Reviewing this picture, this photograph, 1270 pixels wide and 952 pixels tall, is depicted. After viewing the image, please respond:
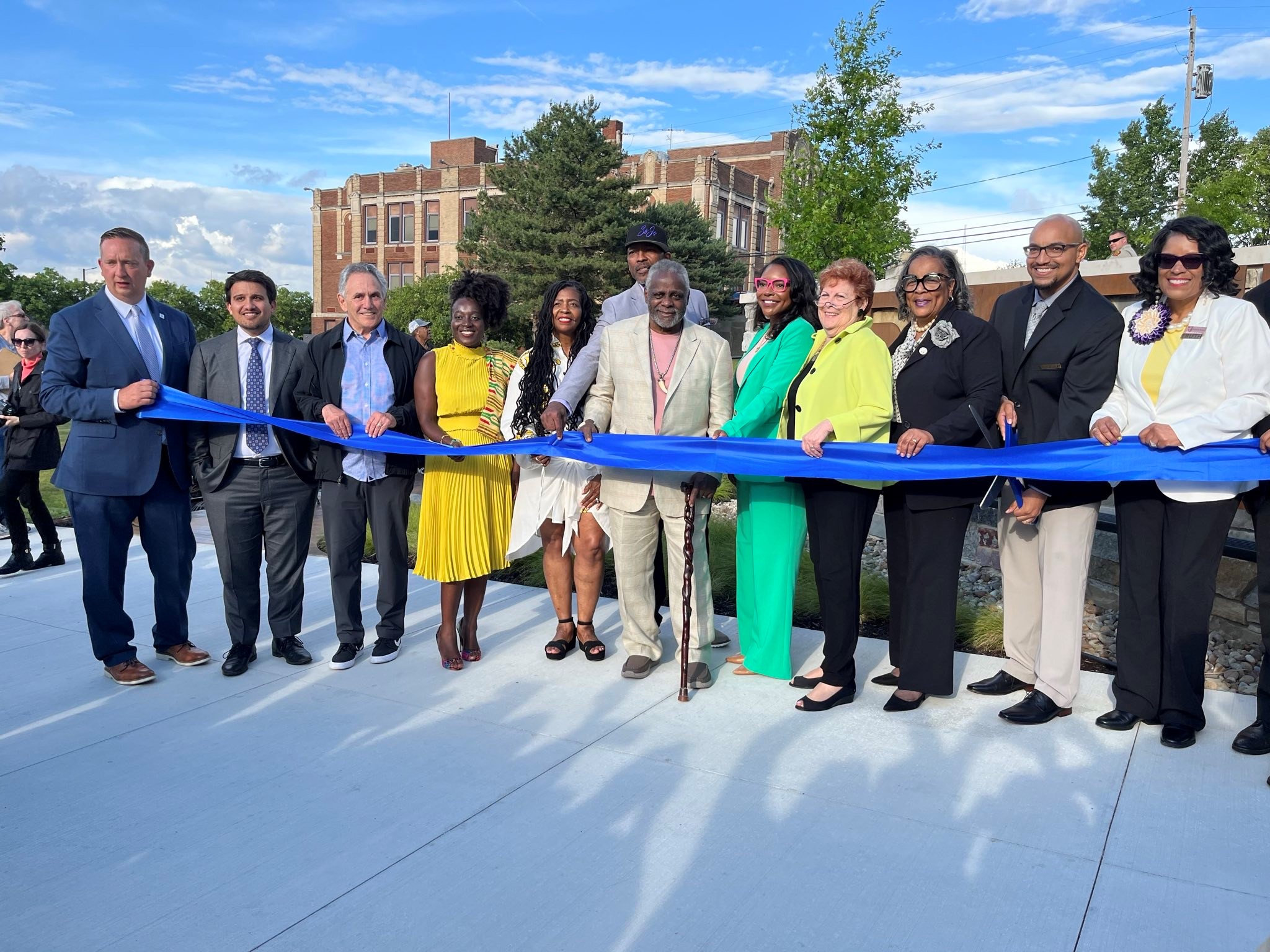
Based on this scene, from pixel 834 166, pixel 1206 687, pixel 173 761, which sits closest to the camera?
pixel 173 761

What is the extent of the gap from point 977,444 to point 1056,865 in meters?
1.98

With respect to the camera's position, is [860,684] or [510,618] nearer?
[860,684]

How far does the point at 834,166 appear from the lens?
20781mm

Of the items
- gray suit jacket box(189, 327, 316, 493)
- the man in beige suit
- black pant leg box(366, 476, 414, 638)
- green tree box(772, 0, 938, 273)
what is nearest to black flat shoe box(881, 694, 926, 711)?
the man in beige suit

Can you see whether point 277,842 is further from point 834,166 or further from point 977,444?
point 834,166

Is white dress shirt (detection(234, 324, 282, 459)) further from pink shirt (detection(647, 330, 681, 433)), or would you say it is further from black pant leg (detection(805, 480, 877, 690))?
black pant leg (detection(805, 480, 877, 690))

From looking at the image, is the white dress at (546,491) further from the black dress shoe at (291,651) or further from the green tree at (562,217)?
the green tree at (562,217)

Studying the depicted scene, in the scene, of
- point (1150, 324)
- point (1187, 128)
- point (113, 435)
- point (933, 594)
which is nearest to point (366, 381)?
point (113, 435)

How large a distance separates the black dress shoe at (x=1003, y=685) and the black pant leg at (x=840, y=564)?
0.66m

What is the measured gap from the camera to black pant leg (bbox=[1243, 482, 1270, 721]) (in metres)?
3.81

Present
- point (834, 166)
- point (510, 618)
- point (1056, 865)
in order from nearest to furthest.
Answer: point (1056, 865) → point (510, 618) → point (834, 166)

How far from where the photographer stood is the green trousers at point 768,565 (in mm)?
4699

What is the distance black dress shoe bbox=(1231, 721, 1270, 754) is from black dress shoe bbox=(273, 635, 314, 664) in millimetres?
4454

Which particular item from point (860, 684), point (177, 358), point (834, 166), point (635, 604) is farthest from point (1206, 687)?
point (834, 166)
